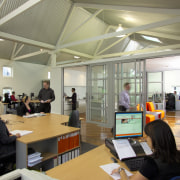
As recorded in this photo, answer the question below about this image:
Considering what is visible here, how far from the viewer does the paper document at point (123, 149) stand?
1584 millimetres

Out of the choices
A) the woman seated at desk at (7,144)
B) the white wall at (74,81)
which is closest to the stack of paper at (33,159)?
the woman seated at desk at (7,144)

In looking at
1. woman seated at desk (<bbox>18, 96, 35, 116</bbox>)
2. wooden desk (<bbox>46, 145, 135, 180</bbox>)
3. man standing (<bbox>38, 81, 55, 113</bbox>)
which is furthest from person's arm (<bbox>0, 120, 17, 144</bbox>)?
man standing (<bbox>38, 81, 55, 113</bbox>)

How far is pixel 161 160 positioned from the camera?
1038 mm

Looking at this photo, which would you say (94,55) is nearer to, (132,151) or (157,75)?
(157,75)

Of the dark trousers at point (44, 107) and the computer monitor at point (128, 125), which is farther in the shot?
the dark trousers at point (44, 107)

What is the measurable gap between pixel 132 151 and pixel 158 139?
24.9 inches

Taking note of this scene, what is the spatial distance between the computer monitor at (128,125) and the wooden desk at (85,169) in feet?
0.93

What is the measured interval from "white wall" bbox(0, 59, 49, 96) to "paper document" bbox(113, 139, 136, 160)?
10310mm

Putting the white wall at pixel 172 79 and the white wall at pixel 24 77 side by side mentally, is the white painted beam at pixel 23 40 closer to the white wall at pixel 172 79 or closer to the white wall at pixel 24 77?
the white wall at pixel 24 77

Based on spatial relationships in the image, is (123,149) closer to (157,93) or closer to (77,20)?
(77,20)

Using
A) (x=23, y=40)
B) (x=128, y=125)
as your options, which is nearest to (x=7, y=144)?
(x=128, y=125)

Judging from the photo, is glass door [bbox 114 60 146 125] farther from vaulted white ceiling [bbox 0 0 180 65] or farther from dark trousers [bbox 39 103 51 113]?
dark trousers [bbox 39 103 51 113]

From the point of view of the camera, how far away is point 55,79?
290 inches

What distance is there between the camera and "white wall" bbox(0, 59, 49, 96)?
10586 millimetres
